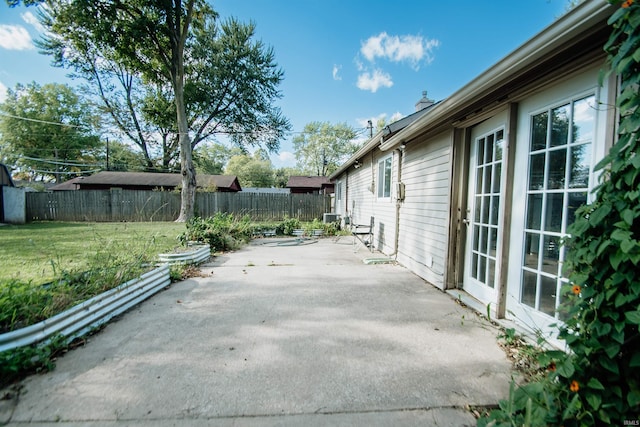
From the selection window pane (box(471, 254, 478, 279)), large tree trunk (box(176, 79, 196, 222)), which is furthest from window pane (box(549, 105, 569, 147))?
large tree trunk (box(176, 79, 196, 222))

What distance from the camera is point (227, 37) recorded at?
51.6 feet

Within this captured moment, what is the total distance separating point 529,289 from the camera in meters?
2.47

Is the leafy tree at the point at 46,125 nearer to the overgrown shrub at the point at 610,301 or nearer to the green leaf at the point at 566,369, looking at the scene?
the overgrown shrub at the point at 610,301

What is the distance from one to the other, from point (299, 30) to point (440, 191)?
32.4ft

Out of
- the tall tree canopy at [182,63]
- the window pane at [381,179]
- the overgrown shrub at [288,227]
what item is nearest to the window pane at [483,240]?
the window pane at [381,179]

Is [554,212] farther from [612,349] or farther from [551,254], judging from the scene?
[612,349]

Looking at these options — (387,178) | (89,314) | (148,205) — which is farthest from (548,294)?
(148,205)

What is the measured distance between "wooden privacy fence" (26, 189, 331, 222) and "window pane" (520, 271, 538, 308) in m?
12.3

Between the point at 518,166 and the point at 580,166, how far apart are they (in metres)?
0.57

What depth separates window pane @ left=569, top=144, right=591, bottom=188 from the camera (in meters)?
1.96

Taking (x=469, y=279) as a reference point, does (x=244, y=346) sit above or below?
below

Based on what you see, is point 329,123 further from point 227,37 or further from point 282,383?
point 282,383

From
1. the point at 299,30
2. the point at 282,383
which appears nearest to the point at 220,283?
the point at 282,383

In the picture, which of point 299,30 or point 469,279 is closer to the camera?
point 469,279
